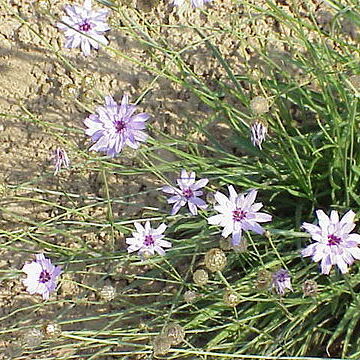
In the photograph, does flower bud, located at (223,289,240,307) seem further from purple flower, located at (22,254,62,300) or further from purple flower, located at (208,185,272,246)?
purple flower, located at (22,254,62,300)

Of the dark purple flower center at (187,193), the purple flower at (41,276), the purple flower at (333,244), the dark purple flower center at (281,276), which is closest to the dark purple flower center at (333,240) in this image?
the purple flower at (333,244)

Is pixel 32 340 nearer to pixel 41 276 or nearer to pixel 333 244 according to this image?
pixel 41 276

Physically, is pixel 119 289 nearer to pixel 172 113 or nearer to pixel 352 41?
pixel 172 113

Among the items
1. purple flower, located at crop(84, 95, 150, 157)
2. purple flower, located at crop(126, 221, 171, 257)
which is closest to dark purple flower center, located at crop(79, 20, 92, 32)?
purple flower, located at crop(84, 95, 150, 157)

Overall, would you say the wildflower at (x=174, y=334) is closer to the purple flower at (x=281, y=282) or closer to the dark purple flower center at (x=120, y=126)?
the purple flower at (x=281, y=282)

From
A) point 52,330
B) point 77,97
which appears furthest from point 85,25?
point 52,330

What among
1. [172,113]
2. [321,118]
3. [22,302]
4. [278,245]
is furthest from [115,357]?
[321,118]

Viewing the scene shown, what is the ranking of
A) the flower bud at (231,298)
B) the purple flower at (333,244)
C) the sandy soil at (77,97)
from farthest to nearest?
the sandy soil at (77,97)
the flower bud at (231,298)
the purple flower at (333,244)
